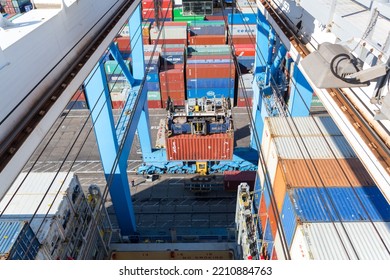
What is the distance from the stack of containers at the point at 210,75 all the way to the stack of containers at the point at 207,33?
4.10 metres

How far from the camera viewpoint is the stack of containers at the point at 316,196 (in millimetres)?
7992

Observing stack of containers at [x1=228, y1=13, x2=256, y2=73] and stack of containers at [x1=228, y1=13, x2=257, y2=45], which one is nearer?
stack of containers at [x1=228, y1=13, x2=256, y2=73]

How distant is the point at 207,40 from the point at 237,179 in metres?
17.5

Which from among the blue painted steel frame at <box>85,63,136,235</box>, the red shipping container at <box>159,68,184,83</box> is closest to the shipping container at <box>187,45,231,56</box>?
the red shipping container at <box>159,68,184,83</box>

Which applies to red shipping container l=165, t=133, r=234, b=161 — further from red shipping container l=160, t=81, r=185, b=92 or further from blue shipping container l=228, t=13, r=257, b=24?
blue shipping container l=228, t=13, r=257, b=24

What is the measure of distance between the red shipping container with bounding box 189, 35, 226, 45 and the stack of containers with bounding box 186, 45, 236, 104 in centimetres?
383

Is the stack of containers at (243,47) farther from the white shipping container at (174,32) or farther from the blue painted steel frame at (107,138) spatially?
the blue painted steel frame at (107,138)

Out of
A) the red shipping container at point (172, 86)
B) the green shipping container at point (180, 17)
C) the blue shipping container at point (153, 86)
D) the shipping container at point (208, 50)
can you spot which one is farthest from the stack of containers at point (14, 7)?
the red shipping container at point (172, 86)

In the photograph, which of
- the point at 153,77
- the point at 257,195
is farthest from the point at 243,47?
the point at 257,195

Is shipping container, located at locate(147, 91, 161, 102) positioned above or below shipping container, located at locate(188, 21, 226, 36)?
below

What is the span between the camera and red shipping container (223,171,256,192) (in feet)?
64.4

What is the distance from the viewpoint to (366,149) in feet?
18.3
